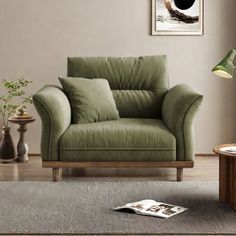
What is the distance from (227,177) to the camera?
11.9ft

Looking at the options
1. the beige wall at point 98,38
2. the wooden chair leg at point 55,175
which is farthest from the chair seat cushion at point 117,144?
the beige wall at point 98,38

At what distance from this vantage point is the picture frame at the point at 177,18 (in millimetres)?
5188

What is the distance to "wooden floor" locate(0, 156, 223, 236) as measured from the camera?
4.37 meters

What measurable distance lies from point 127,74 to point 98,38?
62cm

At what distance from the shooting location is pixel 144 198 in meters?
3.76

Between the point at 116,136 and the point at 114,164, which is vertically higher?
the point at 116,136

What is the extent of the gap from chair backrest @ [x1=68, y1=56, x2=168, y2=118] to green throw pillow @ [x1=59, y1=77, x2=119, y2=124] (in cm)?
22

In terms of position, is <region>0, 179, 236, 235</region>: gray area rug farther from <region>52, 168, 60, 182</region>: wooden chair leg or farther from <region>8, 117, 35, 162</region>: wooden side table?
<region>8, 117, 35, 162</region>: wooden side table

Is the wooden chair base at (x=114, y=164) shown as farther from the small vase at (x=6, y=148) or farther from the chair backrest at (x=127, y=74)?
the small vase at (x=6, y=148)

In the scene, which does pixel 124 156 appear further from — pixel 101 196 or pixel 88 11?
pixel 88 11

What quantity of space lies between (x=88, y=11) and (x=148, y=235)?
273 centimetres

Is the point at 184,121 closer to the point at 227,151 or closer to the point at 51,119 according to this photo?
the point at 227,151

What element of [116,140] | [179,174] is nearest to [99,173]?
[116,140]

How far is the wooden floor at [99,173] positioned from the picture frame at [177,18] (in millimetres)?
1290
